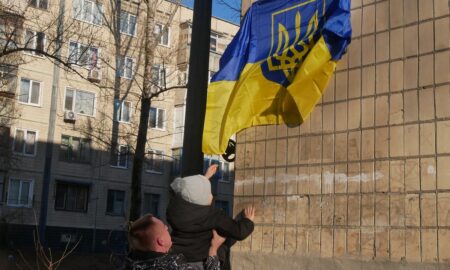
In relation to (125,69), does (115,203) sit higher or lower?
lower

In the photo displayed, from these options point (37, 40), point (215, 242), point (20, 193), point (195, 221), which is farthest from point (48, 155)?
point (195, 221)

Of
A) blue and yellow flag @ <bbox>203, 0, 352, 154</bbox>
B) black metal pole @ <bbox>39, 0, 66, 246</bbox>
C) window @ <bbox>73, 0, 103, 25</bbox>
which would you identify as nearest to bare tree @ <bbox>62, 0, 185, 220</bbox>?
window @ <bbox>73, 0, 103, 25</bbox>

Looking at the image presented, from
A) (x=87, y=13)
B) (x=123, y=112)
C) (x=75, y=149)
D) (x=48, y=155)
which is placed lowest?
(x=48, y=155)

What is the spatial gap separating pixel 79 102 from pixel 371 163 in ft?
103

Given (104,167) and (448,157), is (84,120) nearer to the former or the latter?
(104,167)

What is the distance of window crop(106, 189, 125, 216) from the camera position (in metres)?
36.8

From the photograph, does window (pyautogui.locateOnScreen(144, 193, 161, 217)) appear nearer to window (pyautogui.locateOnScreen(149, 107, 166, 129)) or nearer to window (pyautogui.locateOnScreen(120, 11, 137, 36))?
window (pyautogui.locateOnScreen(149, 107, 166, 129))

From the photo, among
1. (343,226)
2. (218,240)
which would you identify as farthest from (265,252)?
(218,240)

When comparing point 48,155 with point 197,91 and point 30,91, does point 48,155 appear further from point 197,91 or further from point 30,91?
point 197,91

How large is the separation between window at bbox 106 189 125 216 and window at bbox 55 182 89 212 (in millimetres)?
1513

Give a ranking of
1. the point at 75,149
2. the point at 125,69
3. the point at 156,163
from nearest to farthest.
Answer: the point at 75,149, the point at 125,69, the point at 156,163

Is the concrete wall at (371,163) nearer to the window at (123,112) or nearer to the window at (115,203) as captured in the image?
the window at (123,112)

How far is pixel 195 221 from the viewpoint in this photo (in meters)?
4.33

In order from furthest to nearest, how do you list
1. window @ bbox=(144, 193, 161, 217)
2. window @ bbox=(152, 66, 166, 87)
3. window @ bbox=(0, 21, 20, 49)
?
window @ bbox=(144, 193, 161, 217) < window @ bbox=(152, 66, 166, 87) < window @ bbox=(0, 21, 20, 49)
